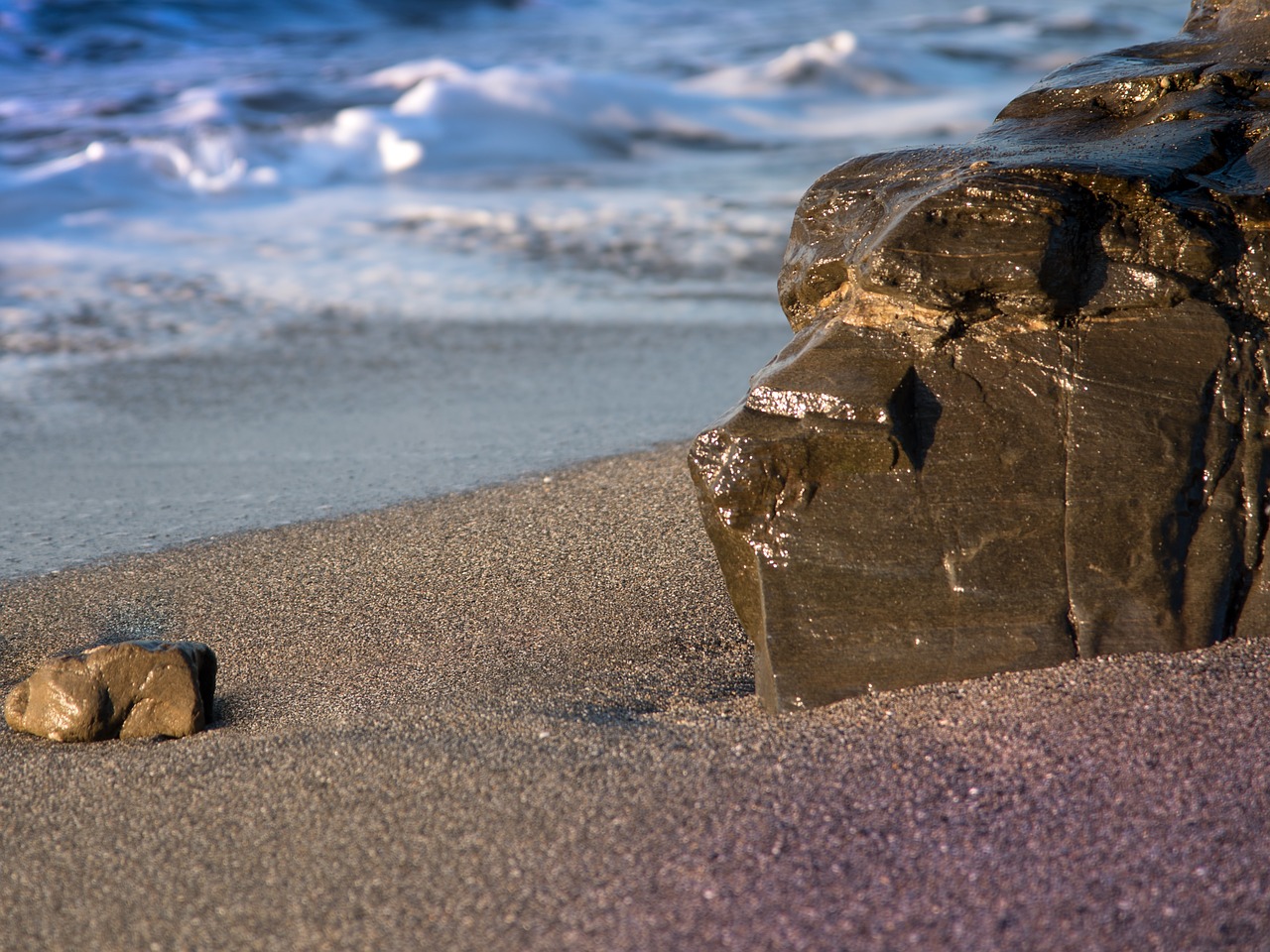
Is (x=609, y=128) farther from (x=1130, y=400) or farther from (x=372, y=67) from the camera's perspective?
(x=1130, y=400)

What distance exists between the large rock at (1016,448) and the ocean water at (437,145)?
3267mm

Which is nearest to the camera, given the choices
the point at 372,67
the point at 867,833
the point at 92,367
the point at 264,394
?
the point at 867,833

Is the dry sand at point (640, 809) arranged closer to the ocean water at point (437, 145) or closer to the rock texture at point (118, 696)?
the rock texture at point (118, 696)

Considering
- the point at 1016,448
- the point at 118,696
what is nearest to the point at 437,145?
the point at 118,696

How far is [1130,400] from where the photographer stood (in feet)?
6.61

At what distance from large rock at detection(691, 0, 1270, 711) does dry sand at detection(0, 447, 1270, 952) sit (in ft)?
0.37

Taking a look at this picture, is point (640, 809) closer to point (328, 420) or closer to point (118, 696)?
point (118, 696)

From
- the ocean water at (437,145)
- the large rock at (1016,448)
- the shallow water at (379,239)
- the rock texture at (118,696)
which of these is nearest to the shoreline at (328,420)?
the shallow water at (379,239)

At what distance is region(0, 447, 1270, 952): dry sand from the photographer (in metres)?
1.52

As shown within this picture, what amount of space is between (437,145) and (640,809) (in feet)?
30.4

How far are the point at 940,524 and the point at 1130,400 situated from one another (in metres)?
0.38

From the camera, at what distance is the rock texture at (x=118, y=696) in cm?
216

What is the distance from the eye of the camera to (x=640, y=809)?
5.74 feet

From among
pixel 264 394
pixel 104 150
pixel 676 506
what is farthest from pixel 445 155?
pixel 676 506
